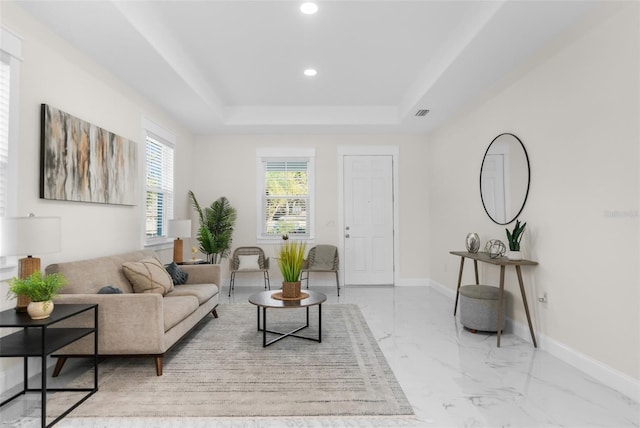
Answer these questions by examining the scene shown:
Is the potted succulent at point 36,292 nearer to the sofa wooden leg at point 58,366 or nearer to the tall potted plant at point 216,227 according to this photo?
the sofa wooden leg at point 58,366

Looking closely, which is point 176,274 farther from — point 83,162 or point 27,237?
point 27,237

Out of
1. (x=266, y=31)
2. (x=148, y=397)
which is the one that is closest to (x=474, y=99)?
(x=266, y=31)

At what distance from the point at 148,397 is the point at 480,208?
3.84 m

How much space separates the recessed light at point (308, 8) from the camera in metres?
2.86

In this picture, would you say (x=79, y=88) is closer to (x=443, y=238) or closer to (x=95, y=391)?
(x=95, y=391)

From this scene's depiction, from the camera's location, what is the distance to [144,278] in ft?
10.6

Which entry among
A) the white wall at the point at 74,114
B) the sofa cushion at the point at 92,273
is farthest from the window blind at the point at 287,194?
the sofa cushion at the point at 92,273

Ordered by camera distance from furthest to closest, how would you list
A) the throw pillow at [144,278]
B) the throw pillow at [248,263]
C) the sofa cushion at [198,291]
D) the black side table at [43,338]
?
the throw pillow at [248,263]
the sofa cushion at [198,291]
the throw pillow at [144,278]
the black side table at [43,338]

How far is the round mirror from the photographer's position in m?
3.44

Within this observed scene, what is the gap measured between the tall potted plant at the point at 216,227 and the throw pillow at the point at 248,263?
334 mm

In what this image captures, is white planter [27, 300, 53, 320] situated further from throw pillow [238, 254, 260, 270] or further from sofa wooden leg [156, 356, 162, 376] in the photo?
throw pillow [238, 254, 260, 270]

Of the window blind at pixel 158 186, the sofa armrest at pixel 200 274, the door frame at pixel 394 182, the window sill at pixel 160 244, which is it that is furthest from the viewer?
the door frame at pixel 394 182

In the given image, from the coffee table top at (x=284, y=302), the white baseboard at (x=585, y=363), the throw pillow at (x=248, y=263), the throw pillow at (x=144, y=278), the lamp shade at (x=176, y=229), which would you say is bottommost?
the white baseboard at (x=585, y=363)

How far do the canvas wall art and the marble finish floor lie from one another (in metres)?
1.62
